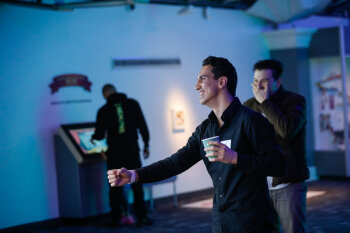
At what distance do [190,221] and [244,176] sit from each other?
195 inches

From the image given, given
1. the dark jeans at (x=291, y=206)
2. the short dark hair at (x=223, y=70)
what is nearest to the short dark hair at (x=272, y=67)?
the dark jeans at (x=291, y=206)

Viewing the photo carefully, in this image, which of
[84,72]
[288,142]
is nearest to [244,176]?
[288,142]

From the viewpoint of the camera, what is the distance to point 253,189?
2.68 metres

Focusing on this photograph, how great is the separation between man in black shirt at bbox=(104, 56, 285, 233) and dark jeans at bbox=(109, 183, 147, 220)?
445 centimetres

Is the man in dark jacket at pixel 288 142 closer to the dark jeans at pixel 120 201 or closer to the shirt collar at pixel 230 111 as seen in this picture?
the shirt collar at pixel 230 111

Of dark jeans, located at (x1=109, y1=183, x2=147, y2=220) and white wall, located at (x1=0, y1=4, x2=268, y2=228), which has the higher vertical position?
white wall, located at (x1=0, y1=4, x2=268, y2=228)

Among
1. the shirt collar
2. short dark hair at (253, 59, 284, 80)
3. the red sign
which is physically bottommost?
the shirt collar

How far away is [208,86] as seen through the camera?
277 centimetres

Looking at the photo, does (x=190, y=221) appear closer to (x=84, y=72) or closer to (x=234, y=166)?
(x=84, y=72)

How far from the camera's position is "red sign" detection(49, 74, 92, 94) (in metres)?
7.92

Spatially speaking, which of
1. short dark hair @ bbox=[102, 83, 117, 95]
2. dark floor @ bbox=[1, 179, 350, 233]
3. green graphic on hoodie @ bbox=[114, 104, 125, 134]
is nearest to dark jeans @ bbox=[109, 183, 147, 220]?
dark floor @ bbox=[1, 179, 350, 233]

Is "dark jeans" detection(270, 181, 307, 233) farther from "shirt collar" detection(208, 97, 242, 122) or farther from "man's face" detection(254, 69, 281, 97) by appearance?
"shirt collar" detection(208, 97, 242, 122)

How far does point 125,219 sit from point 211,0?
4.49 meters

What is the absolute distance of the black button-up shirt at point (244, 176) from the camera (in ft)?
8.38
